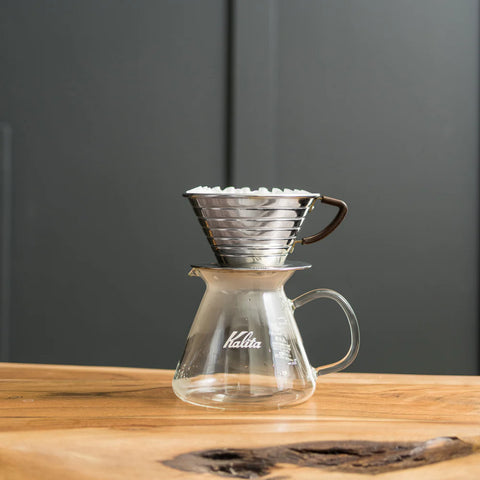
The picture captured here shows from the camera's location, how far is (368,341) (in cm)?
208

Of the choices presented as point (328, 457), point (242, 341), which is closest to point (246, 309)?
point (242, 341)

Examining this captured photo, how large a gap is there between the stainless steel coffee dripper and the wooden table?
0.46 feet

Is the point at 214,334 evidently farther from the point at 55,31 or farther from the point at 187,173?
the point at 55,31

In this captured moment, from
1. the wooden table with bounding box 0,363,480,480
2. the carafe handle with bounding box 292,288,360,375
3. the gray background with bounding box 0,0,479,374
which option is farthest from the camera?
the gray background with bounding box 0,0,479,374

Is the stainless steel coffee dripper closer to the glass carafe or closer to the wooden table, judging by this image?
the glass carafe

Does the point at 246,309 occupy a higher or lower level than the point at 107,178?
lower

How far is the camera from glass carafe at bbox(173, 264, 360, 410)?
59 cm

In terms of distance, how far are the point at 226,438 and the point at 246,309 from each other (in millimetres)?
129

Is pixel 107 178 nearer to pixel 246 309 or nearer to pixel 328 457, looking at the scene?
pixel 246 309

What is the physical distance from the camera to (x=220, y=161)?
2080mm

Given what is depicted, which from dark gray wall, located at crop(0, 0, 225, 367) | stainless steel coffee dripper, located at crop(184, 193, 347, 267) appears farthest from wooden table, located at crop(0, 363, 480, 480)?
dark gray wall, located at crop(0, 0, 225, 367)

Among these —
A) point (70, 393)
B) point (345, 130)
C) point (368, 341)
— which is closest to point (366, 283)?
point (368, 341)

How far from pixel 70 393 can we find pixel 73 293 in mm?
1478

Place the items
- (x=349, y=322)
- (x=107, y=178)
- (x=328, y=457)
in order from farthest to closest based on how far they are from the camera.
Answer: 1. (x=107, y=178)
2. (x=349, y=322)
3. (x=328, y=457)
